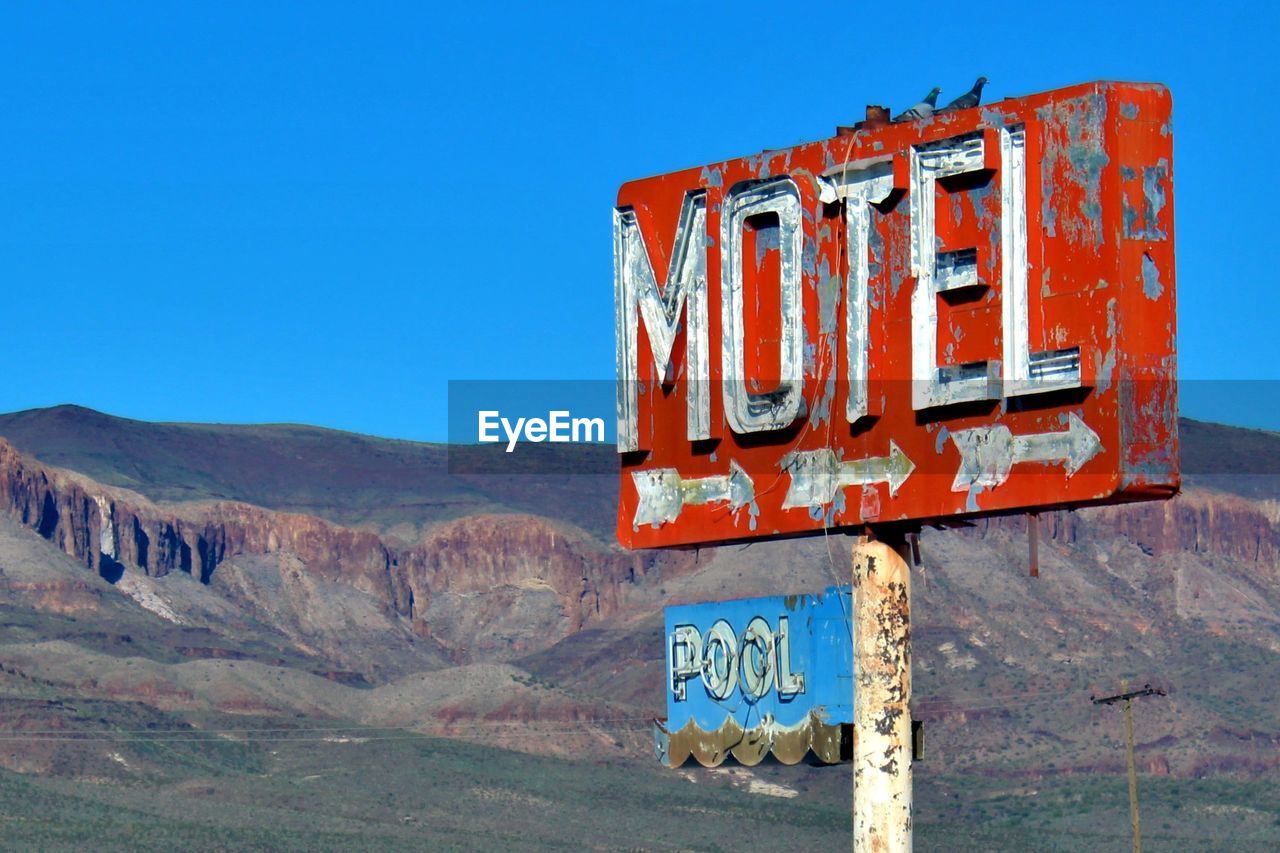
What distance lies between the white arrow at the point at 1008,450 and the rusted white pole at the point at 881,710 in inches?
30.0

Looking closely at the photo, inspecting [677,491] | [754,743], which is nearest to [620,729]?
[754,743]

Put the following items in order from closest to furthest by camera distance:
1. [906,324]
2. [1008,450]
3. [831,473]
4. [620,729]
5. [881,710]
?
[1008,450] < [906,324] < [881,710] < [831,473] < [620,729]

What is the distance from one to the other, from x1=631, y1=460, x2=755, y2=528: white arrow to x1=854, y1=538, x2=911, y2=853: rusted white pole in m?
0.91

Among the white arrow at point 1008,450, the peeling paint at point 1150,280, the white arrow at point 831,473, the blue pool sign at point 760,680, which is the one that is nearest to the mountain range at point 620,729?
the blue pool sign at point 760,680

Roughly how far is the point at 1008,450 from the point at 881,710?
5.06 ft

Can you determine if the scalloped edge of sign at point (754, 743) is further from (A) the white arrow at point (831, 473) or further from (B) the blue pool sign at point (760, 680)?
(A) the white arrow at point (831, 473)

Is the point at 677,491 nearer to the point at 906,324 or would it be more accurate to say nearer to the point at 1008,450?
the point at 906,324

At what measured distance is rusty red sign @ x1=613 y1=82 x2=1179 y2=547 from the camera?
11.5 meters

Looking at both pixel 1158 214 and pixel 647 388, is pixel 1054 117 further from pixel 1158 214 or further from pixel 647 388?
pixel 647 388

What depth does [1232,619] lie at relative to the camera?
18688cm

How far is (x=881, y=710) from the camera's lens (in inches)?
489

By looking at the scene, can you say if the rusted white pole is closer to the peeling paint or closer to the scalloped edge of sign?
the scalloped edge of sign

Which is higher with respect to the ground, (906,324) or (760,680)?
(906,324)

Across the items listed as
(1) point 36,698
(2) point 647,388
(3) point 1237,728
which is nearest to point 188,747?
(1) point 36,698
